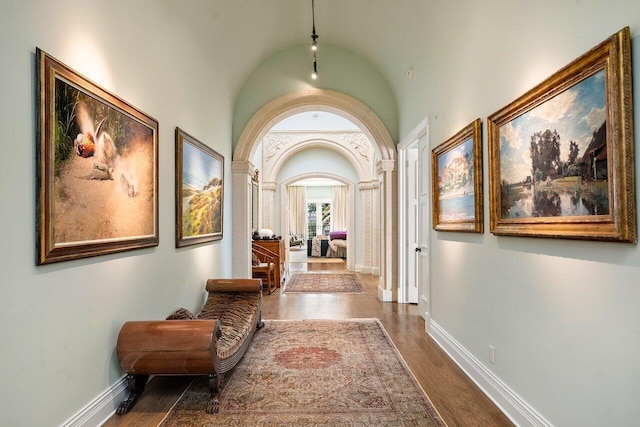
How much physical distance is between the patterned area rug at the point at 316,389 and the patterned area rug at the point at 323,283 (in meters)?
2.74

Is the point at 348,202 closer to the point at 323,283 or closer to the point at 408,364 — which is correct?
the point at 323,283

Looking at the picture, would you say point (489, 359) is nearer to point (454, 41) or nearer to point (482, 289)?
point (482, 289)

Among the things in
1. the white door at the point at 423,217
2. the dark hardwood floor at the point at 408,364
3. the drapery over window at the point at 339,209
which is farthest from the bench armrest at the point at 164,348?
the drapery over window at the point at 339,209

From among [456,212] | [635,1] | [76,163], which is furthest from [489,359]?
[76,163]

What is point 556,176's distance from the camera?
74.0 inches

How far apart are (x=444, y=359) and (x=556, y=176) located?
6.96 feet

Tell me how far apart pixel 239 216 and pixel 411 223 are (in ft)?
8.64

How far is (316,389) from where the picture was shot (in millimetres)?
2736

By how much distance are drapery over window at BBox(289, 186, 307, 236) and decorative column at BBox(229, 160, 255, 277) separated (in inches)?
475

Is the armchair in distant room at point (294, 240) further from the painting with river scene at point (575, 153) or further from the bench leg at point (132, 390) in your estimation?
the painting with river scene at point (575, 153)

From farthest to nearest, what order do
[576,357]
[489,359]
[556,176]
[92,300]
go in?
[489,359]
[92,300]
[556,176]
[576,357]

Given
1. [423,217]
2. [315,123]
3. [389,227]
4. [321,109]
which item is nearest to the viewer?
[423,217]

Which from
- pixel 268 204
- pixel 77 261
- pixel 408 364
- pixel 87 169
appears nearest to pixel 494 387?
pixel 408 364

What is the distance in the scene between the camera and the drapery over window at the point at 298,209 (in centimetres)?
1762
